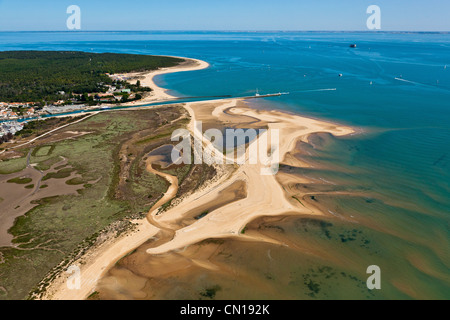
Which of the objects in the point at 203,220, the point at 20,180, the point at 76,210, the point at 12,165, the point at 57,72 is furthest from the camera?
the point at 57,72

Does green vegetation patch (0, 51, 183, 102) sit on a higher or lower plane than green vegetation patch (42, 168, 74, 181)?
higher

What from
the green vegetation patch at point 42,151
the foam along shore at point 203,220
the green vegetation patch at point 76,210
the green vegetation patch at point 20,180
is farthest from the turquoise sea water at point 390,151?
the green vegetation patch at point 42,151

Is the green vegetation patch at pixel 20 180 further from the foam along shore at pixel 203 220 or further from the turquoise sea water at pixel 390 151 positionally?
the turquoise sea water at pixel 390 151

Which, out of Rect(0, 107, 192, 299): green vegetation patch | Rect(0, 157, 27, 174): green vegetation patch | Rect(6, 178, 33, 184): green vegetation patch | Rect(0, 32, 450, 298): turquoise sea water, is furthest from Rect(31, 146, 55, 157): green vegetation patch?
Rect(0, 32, 450, 298): turquoise sea water

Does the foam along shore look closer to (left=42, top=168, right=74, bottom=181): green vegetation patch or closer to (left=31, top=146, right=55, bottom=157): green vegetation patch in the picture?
(left=42, top=168, right=74, bottom=181): green vegetation patch

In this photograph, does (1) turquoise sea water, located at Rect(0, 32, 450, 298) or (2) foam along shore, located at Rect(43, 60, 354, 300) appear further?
(1) turquoise sea water, located at Rect(0, 32, 450, 298)

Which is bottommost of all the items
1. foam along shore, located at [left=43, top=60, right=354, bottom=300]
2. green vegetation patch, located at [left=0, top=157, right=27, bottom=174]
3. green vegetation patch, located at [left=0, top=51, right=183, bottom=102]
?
foam along shore, located at [left=43, top=60, right=354, bottom=300]

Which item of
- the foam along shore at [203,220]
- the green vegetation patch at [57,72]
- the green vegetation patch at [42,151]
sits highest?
the green vegetation patch at [57,72]

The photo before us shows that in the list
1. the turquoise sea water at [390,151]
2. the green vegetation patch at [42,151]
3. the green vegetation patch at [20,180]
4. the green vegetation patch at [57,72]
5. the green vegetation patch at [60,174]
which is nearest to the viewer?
the turquoise sea water at [390,151]

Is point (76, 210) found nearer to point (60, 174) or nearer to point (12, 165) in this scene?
point (60, 174)

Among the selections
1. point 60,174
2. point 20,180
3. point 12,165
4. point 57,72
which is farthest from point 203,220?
point 57,72

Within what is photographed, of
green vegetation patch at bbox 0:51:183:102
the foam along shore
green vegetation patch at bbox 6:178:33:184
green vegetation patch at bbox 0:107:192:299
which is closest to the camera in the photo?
the foam along shore

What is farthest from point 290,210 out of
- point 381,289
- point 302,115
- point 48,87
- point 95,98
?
point 48,87
